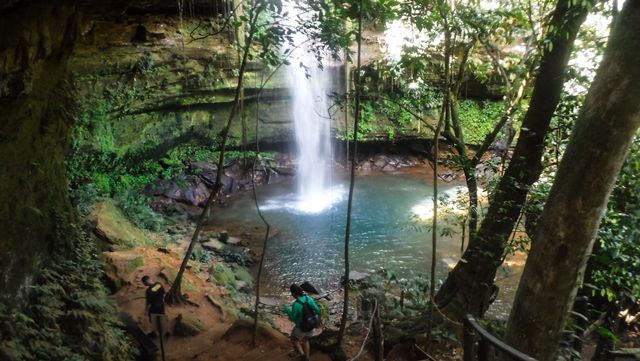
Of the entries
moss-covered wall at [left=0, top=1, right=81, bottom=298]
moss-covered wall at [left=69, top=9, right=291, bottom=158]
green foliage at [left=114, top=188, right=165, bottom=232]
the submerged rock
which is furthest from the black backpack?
moss-covered wall at [left=69, top=9, right=291, bottom=158]

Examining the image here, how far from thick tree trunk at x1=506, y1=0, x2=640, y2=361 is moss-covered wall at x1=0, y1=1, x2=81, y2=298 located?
185 inches

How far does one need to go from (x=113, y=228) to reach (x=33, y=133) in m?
5.04

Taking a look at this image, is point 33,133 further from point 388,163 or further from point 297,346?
point 388,163

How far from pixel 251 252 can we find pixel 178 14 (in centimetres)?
794

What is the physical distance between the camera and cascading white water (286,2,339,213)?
17.1m

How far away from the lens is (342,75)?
1853cm

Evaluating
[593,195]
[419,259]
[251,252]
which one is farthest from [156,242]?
[593,195]

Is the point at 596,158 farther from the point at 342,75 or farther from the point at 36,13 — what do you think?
the point at 342,75

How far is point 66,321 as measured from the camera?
473 cm

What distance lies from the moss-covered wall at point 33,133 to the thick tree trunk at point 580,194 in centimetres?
469

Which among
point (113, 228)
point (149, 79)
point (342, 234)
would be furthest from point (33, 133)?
point (149, 79)

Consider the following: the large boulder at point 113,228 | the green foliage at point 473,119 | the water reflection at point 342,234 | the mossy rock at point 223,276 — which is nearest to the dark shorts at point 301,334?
the water reflection at point 342,234

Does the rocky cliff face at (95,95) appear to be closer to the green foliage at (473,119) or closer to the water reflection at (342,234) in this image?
the water reflection at (342,234)

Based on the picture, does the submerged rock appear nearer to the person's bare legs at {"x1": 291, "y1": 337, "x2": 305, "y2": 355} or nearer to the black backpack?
the person's bare legs at {"x1": 291, "y1": 337, "x2": 305, "y2": 355}
